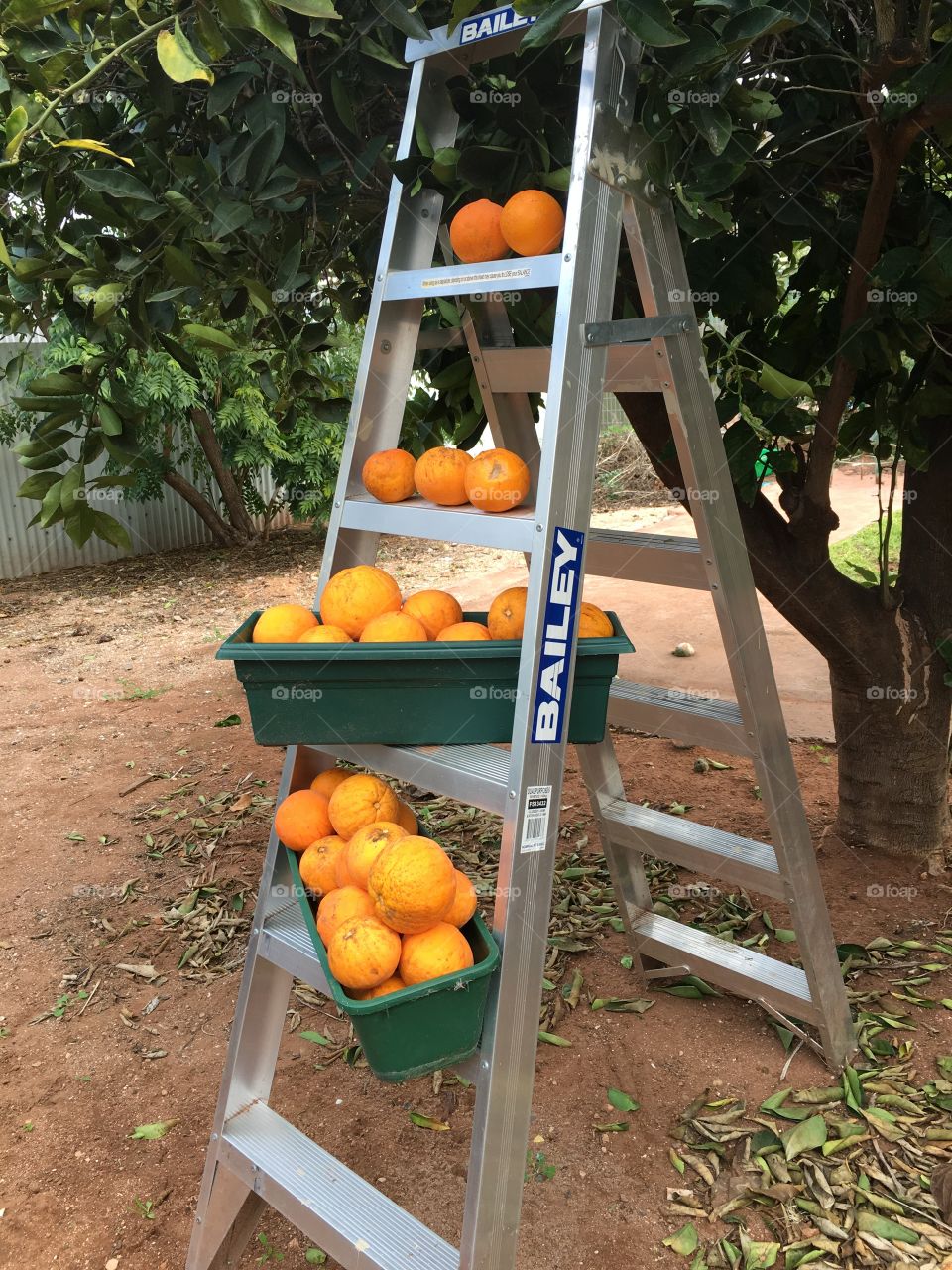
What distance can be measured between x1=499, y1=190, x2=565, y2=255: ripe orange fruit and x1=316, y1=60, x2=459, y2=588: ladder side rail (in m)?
0.28

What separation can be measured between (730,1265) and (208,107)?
248 centimetres

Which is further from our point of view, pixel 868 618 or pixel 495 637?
pixel 868 618

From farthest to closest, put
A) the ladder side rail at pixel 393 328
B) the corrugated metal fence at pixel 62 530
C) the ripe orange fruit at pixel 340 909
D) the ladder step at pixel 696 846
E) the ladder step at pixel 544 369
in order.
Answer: the corrugated metal fence at pixel 62 530
the ladder step at pixel 696 846
the ladder step at pixel 544 369
the ladder side rail at pixel 393 328
the ripe orange fruit at pixel 340 909

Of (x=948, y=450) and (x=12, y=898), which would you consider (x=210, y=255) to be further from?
(x=12, y=898)

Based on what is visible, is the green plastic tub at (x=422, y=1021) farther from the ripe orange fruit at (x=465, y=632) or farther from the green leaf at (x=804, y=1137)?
the green leaf at (x=804, y=1137)

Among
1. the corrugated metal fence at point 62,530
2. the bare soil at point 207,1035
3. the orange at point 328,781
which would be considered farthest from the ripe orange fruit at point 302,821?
the corrugated metal fence at point 62,530

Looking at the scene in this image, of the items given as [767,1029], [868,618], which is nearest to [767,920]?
[767,1029]

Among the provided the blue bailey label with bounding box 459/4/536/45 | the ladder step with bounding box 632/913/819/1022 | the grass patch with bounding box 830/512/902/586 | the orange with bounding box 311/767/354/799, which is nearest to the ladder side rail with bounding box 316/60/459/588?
the blue bailey label with bounding box 459/4/536/45

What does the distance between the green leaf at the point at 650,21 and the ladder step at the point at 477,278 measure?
1.00 feet

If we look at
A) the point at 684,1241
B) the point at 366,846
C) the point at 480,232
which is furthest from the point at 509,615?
the point at 684,1241

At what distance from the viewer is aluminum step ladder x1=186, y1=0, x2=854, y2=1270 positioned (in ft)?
4.91

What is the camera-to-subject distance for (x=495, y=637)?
165 centimetres

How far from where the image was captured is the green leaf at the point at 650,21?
137 cm

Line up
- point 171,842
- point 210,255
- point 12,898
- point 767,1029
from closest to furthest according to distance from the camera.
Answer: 1. point 210,255
2. point 767,1029
3. point 12,898
4. point 171,842
